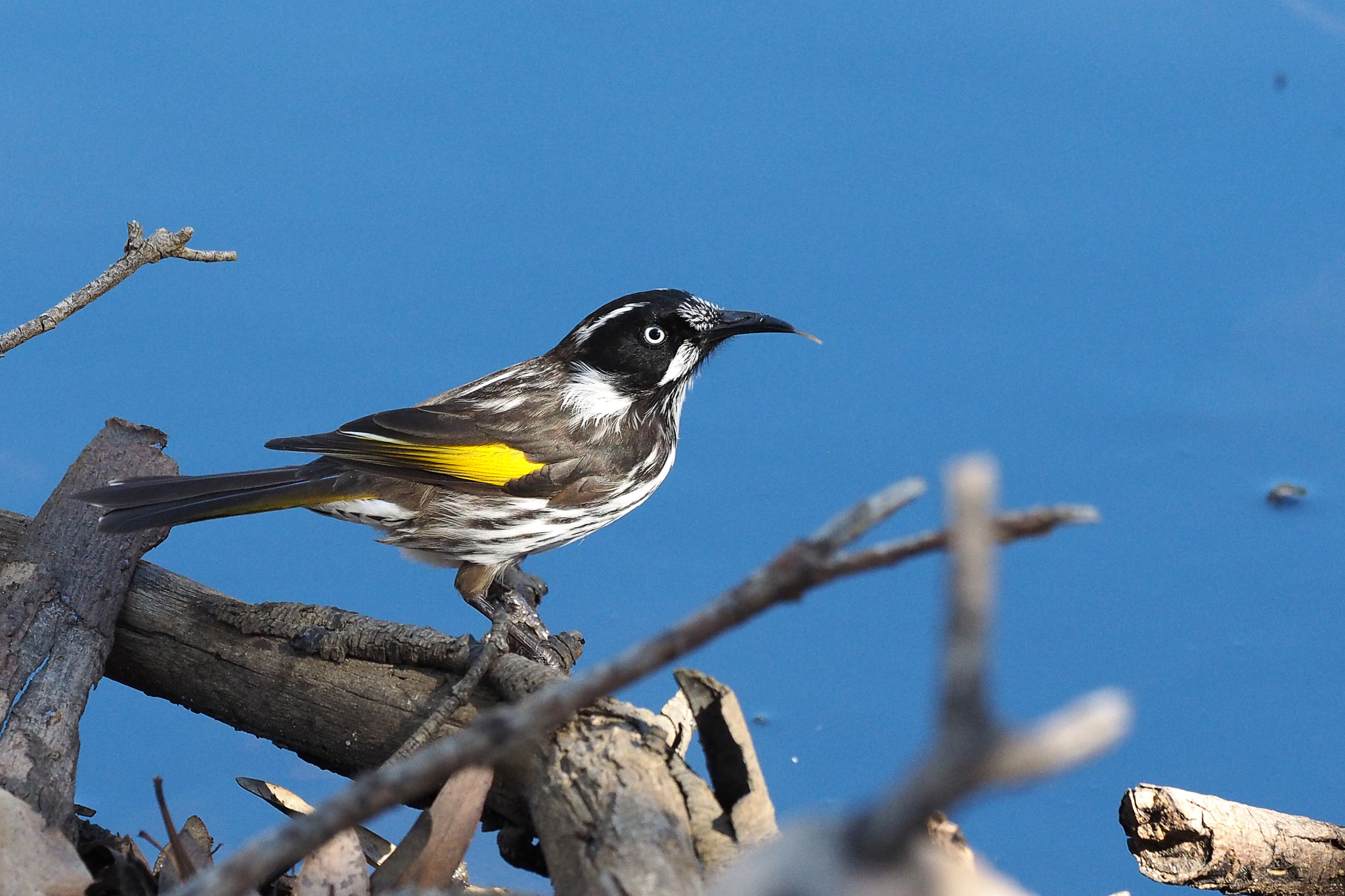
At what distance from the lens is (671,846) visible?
162cm

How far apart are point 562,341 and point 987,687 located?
276 cm

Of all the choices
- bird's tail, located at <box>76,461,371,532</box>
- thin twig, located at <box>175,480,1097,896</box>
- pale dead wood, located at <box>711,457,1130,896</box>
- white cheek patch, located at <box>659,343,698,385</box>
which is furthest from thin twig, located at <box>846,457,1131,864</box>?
white cheek patch, located at <box>659,343,698,385</box>

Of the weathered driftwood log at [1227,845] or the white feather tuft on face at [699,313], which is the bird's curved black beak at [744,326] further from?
the weathered driftwood log at [1227,845]

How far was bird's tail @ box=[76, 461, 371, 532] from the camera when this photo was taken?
8.21 feet

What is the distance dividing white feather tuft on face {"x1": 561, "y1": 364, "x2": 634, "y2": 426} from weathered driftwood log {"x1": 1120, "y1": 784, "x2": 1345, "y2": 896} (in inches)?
60.6

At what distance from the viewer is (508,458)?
2920 millimetres

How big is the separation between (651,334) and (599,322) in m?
0.15

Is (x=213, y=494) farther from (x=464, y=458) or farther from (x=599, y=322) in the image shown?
(x=599, y=322)

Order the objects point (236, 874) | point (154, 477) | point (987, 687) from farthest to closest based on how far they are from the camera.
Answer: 1. point (154, 477)
2. point (236, 874)
3. point (987, 687)

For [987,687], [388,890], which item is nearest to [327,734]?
[388,890]

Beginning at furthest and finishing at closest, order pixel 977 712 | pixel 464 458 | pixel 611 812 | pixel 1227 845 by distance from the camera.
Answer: pixel 464 458
pixel 1227 845
pixel 611 812
pixel 977 712

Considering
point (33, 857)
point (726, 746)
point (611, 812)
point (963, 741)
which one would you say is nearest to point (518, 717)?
point (963, 741)

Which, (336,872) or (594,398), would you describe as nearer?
(336,872)

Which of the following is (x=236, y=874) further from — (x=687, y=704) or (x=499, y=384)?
(x=499, y=384)
